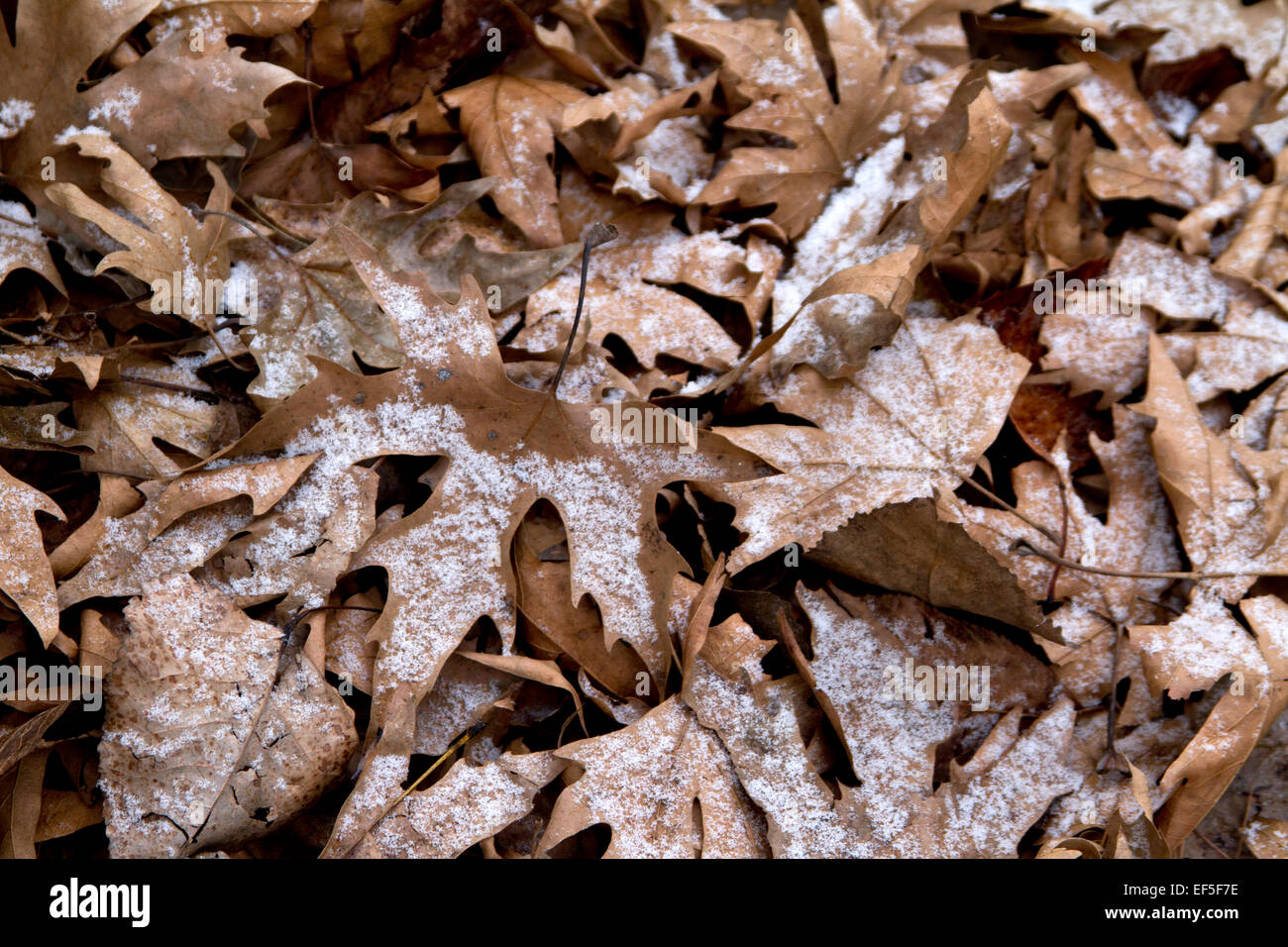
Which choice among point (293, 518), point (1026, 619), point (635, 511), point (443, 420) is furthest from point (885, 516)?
point (293, 518)

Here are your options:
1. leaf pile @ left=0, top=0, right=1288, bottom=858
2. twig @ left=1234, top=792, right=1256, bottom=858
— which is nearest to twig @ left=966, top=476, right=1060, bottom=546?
leaf pile @ left=0, top=0, right=1288, bottom=858

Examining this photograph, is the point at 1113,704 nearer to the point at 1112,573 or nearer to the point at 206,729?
the point at 1112,573

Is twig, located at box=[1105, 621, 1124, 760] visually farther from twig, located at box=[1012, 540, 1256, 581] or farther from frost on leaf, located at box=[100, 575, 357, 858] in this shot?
frost on leaf, located at box=[100, 575, 357, 858]

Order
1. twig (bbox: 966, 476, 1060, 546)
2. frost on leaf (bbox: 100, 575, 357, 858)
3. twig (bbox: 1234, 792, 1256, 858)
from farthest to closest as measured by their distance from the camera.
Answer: twig (bbox: 966, 476, 1060, 546) < twig (bbox: 1234, 792, 1256, 858) < frost on leaf (bbox: 100, 575, 357, 858)

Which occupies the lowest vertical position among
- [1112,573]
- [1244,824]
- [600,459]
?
[1244,824]

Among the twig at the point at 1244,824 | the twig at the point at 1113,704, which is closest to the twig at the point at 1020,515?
the twig at the point at 1113,704

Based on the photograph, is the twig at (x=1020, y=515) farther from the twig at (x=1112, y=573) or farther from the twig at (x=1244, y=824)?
the twig at (x=1244, y=824)

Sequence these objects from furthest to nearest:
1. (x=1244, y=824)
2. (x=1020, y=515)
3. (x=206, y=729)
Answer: (x=1020, y=515), (x=1244, y=824), (x=206, y=729)

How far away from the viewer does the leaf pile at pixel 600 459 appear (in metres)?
1.75

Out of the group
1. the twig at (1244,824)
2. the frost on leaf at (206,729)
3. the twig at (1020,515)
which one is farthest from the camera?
the twig at (1020,515)

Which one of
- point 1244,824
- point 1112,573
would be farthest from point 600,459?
point 1244,824

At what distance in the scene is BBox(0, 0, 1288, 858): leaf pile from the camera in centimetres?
175

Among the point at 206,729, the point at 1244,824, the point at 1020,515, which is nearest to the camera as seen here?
the point at 206,729

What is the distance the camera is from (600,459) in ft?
6.19
